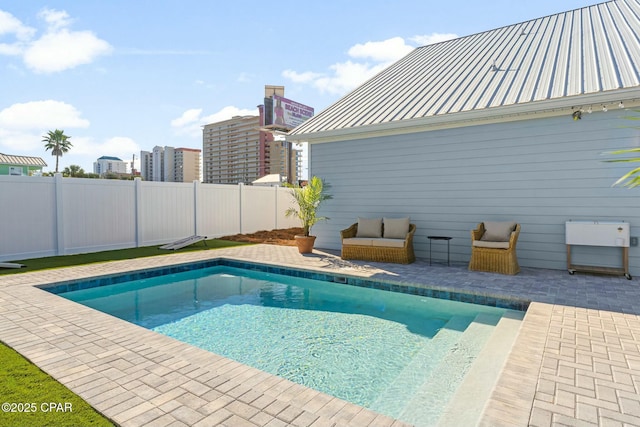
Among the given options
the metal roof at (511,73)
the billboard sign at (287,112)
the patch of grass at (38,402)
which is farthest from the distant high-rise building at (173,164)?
the patch of grass at (38,402)

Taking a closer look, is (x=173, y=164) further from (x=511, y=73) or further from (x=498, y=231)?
(x=498, y=231)

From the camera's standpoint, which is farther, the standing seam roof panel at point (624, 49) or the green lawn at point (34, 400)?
the standing seam roof panel at point (624, 49)

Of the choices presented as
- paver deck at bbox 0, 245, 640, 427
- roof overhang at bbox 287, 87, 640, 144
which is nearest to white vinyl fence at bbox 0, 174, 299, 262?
paver deck at bbox 0, 245, 640, 427

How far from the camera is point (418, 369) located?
10.8 ft

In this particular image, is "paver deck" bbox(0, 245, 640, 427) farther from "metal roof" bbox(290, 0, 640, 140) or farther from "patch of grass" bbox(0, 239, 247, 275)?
"metal roof" bbox(290, 0, 640, 140)

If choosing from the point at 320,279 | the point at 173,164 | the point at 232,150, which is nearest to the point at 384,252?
the point at 320,279

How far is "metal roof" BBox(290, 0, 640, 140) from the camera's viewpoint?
249 inches

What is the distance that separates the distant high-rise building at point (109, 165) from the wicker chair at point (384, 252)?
61.8 metres

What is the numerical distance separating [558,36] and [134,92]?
13.1 metres

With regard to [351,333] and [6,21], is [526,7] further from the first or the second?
[6,21]

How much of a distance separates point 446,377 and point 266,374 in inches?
60.0

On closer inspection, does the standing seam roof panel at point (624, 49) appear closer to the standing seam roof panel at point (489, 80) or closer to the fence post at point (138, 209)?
the standing seam roof panel at point (489, 80)

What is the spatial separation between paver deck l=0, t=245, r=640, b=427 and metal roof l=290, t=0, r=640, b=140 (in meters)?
3.66

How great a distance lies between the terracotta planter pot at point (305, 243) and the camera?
28.4 feet
